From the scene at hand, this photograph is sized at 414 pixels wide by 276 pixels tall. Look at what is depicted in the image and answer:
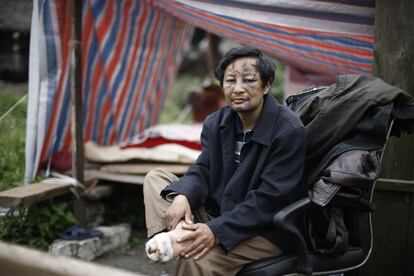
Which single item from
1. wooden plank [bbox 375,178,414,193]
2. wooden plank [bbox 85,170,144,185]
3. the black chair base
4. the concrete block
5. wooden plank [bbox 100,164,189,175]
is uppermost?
Result: wooden plank [bbox 375,178,414,193]

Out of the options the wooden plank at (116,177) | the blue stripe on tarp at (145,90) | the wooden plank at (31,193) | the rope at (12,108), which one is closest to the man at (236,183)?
the wooden plank at (31,193)

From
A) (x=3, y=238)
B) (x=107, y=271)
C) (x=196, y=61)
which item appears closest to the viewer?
(x=107, y=271)

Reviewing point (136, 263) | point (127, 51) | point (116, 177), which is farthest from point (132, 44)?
point (136, 263)

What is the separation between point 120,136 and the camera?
5.88m

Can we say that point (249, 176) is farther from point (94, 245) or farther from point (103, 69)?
point (103, 69)

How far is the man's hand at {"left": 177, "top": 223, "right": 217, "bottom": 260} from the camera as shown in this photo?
2.33 m

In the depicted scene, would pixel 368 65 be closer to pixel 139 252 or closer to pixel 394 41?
pixel 394 41

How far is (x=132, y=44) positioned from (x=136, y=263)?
2.51 meters

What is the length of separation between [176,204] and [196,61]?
44.8 ft

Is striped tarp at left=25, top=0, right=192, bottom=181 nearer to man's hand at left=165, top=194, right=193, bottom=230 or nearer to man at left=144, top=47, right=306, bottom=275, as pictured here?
man at left=144, top=47, right=306, bottom=275

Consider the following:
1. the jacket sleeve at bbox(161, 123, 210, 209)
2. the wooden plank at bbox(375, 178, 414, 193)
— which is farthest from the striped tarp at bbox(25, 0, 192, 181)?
the wooden plank at bbox(375, 178, 414, 193)

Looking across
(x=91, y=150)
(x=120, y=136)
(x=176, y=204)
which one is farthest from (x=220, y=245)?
(x=120, y=136)

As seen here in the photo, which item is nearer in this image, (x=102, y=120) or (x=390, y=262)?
(x=390, y=262)

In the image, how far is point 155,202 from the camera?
2746 mm
